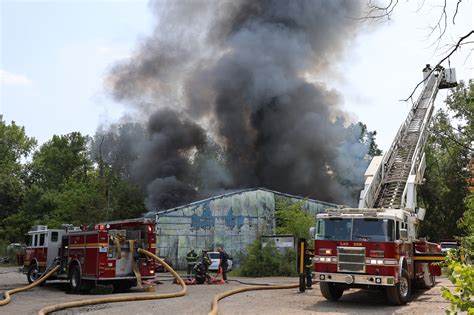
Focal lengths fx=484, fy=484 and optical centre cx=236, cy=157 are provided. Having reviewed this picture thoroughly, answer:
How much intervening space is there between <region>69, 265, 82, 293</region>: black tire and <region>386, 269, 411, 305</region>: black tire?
9.18 metres

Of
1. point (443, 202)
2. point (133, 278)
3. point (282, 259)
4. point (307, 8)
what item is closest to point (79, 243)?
point (133, 278)

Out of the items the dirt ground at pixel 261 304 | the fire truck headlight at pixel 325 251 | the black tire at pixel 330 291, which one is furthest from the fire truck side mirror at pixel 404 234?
the black tire at pixel 330 291

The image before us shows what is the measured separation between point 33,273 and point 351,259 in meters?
12.6

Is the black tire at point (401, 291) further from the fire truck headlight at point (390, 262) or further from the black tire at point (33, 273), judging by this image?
the black tire at point (33, 273)

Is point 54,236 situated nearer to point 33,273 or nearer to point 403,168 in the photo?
point 33,273

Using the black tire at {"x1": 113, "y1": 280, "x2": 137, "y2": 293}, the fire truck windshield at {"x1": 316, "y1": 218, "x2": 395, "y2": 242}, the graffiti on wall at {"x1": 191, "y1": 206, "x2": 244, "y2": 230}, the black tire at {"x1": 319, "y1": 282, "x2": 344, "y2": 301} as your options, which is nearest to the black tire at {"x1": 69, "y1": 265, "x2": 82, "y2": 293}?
the black tire at {"x1": 113, "y1": 280, "x2": 137, "y2": 293}

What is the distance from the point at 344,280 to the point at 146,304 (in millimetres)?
4739

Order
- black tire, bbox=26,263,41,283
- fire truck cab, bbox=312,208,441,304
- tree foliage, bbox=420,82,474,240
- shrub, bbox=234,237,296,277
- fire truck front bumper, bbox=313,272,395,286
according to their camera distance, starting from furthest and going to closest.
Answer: tree foliage, bbox=420,82,474,240 < shrub, bbox=234,237,296,277 < black tire, bbox=26,263,41,283 < fire truck cab, bbox=312,208,441,304 < fire truck front bumper, bbox=313,272,395,286

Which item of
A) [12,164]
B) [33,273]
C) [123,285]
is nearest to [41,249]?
[33,273]

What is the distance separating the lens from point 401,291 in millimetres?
11336

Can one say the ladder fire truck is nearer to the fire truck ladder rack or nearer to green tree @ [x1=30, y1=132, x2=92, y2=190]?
the fire truck ladder rack

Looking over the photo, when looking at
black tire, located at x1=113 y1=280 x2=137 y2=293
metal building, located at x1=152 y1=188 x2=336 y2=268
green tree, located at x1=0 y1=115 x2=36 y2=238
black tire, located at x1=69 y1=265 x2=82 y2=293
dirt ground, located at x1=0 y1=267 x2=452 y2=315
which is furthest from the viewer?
green tree, located at x1=0 y1=115 x2=36 y2=238

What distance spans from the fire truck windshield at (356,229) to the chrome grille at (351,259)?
0.26 m

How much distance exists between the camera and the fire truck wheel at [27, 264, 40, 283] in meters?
18.0
